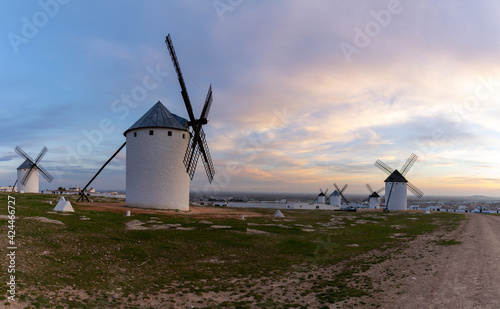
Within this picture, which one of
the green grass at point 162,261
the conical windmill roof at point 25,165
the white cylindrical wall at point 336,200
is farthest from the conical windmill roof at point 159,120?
the white cylindrical wall at point 336,200

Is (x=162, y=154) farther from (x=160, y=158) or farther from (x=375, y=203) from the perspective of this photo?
(x=375, y=203)

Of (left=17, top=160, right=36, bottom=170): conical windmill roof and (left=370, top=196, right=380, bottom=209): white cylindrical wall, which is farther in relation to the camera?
(left=370, top=196, right=380, bottom=209): white cylindrical wall

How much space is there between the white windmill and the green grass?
1313 centimetres

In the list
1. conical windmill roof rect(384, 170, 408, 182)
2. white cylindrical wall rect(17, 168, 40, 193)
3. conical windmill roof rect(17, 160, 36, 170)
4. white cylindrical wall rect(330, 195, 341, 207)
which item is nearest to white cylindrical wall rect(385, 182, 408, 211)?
conical windmill roof rect(384, 170, 408, 182)

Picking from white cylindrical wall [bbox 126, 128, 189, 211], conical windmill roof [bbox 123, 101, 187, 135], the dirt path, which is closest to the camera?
the dirt path

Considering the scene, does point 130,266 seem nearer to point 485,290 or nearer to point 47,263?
point 47,263

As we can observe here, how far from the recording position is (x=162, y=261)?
1396 cm

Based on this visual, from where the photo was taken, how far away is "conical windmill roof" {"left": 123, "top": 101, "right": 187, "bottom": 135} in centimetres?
3431

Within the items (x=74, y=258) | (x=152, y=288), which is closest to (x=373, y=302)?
(x=152, y=288)

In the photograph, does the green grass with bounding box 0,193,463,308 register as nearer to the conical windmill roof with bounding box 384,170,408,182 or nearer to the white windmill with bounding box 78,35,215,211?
the white windmill with bounding box 78,35,215,211

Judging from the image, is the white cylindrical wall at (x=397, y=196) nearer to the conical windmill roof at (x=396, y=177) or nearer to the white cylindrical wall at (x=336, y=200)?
the conical windmill roof at (x=396, y=177)

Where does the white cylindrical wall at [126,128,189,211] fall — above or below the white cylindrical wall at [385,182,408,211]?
above

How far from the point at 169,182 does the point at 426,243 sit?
1030 inches

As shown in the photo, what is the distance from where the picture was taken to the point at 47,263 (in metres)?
11.6
